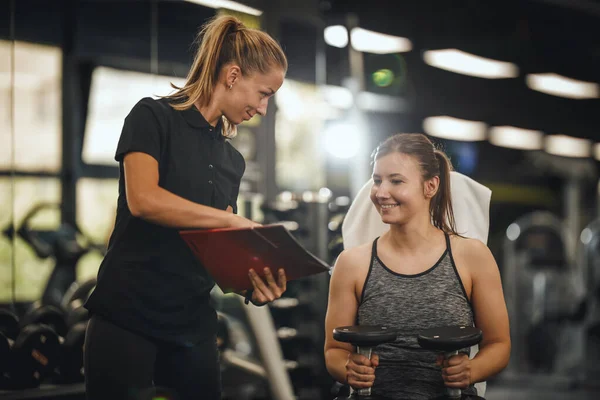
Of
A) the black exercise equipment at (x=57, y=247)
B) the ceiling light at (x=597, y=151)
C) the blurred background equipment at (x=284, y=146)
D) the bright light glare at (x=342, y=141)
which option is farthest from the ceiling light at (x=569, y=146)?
the black exercise equipment at (x=57, y=247)

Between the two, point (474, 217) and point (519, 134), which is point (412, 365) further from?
point (519, 134)

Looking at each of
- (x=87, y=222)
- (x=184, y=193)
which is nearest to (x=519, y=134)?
(x=87, y=222)

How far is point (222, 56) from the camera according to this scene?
1631 millimetres

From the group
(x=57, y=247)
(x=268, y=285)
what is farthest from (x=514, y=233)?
(x=268, y=285)

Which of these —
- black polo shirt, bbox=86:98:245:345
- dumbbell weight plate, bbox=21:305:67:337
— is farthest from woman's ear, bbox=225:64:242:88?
dumbbell weight plate, bbox=21:305:67:337

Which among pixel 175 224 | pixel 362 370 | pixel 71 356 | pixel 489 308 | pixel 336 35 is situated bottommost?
pixel 71 356

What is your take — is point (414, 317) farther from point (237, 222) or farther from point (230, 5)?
point (230, 5)

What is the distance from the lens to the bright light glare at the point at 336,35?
4188 millimetres

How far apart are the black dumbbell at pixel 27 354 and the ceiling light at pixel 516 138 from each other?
7.73 m

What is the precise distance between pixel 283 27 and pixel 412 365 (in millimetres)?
3612

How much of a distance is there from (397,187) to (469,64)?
270 inches

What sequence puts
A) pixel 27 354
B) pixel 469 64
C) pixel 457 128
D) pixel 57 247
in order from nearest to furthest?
pixel 27 354 < pixel 57 247 < pixel 469 64 < pixel 457 128

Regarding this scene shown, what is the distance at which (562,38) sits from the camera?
7.45 meters

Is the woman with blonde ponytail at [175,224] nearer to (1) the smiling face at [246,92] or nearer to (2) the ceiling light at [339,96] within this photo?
(1) the smiling face at [246,92]
